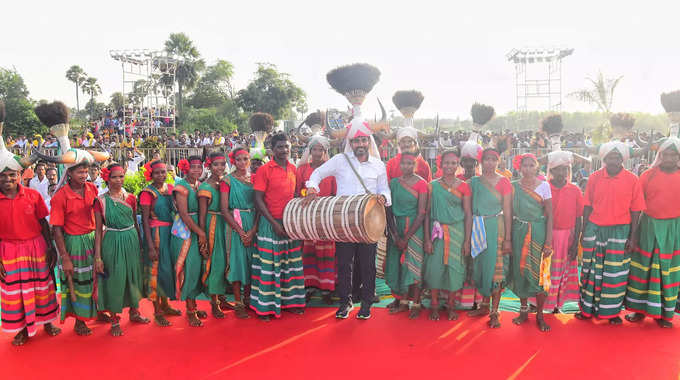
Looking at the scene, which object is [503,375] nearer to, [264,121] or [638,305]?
[638,305]

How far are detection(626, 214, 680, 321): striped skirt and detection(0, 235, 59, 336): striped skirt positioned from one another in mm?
5744

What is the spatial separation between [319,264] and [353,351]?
1661 mm

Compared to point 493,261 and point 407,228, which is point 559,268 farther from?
point 407,228

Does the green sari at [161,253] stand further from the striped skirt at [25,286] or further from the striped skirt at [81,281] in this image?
the striped skirt at [25,286]

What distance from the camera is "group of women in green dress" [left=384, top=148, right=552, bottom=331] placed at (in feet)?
15.3

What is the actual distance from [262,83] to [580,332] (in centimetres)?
4210

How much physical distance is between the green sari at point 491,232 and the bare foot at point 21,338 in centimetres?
443

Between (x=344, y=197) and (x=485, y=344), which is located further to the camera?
(x=344, y=197)

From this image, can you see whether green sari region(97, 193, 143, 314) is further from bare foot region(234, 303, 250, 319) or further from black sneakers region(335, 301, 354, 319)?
black sneakers region(335, 301, 354, 319)

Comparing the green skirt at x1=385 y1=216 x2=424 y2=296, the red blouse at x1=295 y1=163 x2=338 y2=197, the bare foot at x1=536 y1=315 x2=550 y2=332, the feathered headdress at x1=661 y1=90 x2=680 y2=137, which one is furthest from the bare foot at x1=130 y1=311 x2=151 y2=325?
the feathered headdress at x1=661 y1=90 x2=680 y2=137

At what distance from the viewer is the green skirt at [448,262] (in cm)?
484

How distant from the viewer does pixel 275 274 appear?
16.3 feet

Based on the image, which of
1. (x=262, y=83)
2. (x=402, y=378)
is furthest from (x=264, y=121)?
(x=262, y=83)

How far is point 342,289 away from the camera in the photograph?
4.97 meters
